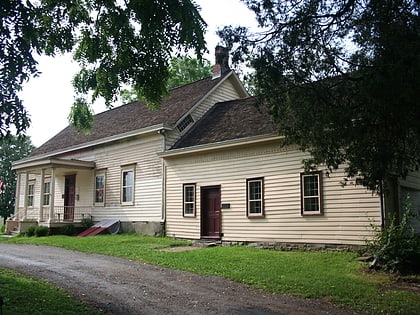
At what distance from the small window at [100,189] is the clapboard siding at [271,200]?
18.5ft

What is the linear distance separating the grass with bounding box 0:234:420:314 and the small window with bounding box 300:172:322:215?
156cm

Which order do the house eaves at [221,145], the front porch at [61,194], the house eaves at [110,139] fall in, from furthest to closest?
1. the front porch at [61,194]
2. the house eaves at [110,139]
3. the house eaves at [221,145]

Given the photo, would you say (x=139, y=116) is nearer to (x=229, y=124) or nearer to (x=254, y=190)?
(x=229, y=124)

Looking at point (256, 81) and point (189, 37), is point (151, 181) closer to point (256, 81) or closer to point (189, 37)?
point (256, 81)

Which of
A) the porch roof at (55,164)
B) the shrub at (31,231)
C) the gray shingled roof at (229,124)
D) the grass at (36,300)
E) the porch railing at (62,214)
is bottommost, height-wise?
the grass at (36,300)

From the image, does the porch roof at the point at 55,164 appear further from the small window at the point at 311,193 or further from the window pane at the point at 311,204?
the window pane at the point at 311,204

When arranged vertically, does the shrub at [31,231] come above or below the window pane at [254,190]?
below

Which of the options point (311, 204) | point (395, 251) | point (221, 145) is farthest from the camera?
point (221, 145)

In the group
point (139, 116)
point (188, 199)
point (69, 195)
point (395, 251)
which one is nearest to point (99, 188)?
point (69, 195)

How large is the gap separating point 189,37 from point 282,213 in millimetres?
9426

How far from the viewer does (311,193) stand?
14656 mm

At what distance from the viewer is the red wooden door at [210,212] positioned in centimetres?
1762

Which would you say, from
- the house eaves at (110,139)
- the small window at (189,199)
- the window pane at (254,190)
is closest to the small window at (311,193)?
the window pane at (254,190)

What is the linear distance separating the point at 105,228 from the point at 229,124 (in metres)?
8.23
